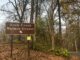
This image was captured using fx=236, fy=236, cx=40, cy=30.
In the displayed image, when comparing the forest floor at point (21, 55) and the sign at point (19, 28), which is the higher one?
the sign at point (19, 28)

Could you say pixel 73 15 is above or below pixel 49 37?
above

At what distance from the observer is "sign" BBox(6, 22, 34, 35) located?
59.1 feet

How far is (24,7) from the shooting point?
109 ft

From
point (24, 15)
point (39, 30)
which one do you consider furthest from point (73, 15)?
point (39, 30)

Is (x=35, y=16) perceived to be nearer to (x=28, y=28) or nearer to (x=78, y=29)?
(x=28, y=28)

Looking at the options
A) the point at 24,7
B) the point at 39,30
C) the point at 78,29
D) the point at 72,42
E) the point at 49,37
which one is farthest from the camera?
the point at 72,42

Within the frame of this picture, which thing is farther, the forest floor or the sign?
the forest floor

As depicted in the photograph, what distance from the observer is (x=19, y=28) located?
59.9 ft

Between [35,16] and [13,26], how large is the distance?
10.3 m

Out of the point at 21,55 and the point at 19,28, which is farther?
the point at 21,55

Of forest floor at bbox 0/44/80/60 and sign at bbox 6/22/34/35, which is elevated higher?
sign at bbox 6/22/34/35

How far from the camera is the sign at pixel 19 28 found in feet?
59.1

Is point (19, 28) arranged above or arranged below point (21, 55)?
above

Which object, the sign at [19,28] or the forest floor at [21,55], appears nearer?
the sign at [19,28]
